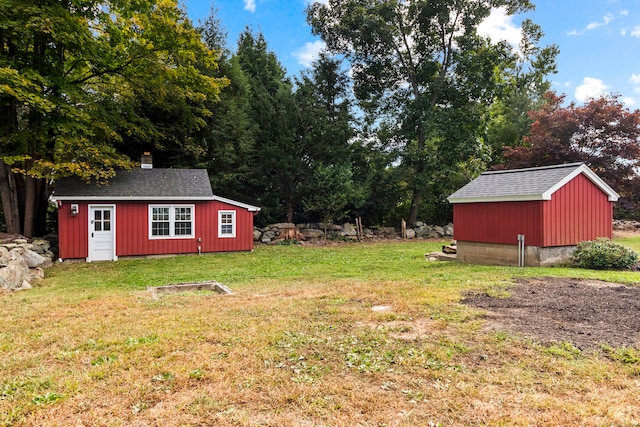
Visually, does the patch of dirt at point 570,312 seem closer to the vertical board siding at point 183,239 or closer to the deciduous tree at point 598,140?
the vertical board siding at point 183,239

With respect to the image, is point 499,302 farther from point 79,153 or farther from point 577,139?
point 577,139

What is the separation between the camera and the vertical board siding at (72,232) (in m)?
12.7

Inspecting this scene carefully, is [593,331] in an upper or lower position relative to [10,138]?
lower

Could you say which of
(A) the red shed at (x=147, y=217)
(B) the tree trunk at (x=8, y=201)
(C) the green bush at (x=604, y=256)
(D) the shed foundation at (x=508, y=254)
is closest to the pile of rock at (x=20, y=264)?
(A) the red shed at (x=147, y=217)

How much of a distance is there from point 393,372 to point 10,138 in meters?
14.3

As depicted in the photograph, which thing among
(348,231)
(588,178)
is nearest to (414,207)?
(348,231)

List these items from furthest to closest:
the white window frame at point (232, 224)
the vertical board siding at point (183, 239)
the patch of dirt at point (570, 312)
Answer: the white window frame at point (232, 224) → the vertical board siding at point (183, 239) → the patch of dirt at point (570, 312)

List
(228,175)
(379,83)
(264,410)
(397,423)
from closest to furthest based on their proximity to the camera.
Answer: (397,423), (264,410), (228,175), (379,83)

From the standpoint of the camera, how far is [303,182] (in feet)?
66.5

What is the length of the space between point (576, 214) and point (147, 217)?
13.9 meters

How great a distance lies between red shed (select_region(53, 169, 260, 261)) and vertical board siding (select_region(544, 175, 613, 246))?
10738mm

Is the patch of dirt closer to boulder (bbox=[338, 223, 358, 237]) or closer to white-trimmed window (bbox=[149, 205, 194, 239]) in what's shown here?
white-trimmed window (bbox=[149, 205, 194, 239])

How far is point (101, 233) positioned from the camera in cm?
1336

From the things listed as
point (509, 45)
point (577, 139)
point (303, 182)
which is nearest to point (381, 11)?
point (509, 45)
